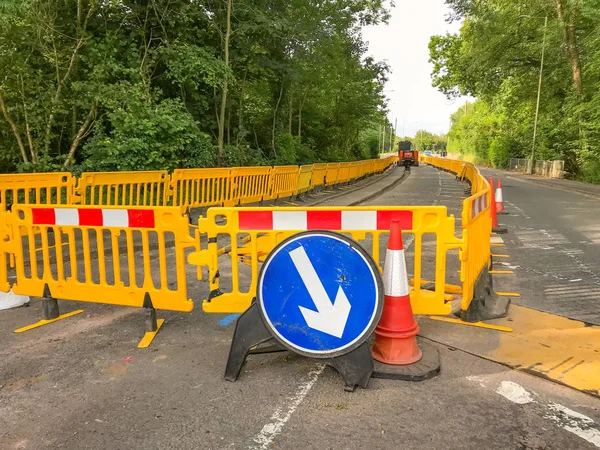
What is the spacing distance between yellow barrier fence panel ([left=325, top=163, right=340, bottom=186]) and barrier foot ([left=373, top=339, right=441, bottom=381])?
16.0 meters

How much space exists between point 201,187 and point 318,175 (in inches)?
308

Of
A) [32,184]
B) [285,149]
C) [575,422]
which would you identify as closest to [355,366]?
[575,422]

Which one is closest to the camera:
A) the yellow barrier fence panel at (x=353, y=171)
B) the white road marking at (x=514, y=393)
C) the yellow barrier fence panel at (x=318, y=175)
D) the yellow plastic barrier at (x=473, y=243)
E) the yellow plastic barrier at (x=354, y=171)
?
the white road marking at (x=514, y=393)

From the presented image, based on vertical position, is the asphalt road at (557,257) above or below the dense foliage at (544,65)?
below

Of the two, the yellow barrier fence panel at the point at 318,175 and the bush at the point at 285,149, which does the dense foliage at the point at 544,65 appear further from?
the bush at the point at 285,149

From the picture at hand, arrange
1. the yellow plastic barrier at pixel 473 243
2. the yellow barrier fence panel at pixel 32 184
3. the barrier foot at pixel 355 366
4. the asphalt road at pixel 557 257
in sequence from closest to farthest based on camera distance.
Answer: the barrier foot at pixel 355 366 < the yellow plastic barrier at pixel 473 243 < the asphalt road at pixel 557 257 < the yellow barrier fence panel at pixel 32 184

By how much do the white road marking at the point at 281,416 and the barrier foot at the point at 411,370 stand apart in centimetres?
47

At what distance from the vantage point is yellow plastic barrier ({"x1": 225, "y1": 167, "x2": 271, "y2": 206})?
11.7 metres

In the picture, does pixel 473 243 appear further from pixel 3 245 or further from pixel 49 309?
pixel 3 245

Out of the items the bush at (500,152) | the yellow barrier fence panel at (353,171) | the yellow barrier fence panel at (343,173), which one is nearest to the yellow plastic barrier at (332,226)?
the yellow barrier fence panel at (343,173)

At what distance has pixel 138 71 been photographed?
1312 cm

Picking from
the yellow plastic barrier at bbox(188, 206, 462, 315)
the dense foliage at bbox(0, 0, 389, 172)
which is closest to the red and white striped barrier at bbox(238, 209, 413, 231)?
the yellow plastic barrier at bbox(188, 206, 462, 315)

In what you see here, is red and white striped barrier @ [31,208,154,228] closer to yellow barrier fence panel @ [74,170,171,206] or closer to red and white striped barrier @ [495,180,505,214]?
yellow barrier fence panel @ [74,170,171,206]

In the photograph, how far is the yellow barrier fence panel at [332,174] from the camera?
1941 cm
